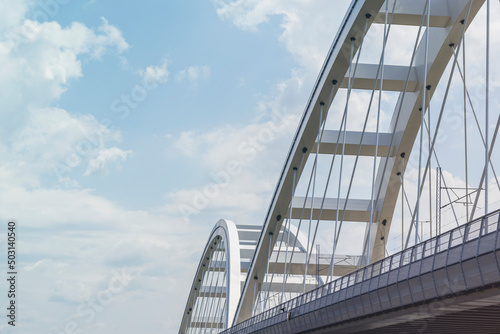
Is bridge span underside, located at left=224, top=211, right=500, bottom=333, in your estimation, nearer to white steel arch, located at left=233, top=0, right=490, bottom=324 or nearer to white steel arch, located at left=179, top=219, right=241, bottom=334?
white steel arch, located at left=233, top=0, right=490, bottom=324

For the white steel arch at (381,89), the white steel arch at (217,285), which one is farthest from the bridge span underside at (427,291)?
the white steel arch at (217,285)

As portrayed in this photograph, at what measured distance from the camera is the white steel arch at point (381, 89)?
24.2 meters

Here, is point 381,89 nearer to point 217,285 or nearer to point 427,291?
point 427,291

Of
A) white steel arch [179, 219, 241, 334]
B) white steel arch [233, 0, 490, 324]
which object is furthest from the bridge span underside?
white steel arch [179, 219, 241, 334]

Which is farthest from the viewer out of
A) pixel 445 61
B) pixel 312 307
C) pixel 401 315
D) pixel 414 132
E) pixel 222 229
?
pixel 222 229

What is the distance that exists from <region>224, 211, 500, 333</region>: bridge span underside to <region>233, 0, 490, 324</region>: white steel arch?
459 cm

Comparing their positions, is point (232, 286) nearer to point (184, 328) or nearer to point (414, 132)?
point (414, 132)

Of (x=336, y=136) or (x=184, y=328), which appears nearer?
(x=336, y=136)

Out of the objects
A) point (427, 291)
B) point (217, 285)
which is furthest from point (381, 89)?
point (217, 285)

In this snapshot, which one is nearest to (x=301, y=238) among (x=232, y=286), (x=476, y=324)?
(x=232, y=286)

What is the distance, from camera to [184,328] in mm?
64688

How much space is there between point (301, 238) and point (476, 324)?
25239 millimetres

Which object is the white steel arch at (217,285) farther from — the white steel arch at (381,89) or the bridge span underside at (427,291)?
the bridge span underside at (427,291)

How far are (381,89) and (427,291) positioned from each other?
451 inches
